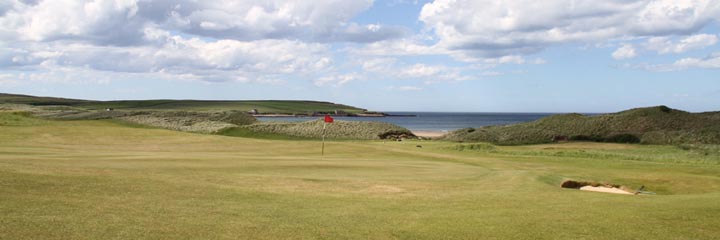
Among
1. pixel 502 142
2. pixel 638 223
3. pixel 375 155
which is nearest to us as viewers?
pixel 638 223

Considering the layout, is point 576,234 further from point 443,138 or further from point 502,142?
point 443,138

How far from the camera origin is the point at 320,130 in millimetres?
65125

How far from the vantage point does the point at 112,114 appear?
82875mm

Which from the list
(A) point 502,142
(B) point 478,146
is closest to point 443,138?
(A) point 502,142

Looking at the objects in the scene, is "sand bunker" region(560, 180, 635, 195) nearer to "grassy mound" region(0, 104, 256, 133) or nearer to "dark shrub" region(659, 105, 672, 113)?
"dark shrub" region(659, 105, 672, 113)

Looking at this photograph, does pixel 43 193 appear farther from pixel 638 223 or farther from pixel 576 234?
pixel 638 223

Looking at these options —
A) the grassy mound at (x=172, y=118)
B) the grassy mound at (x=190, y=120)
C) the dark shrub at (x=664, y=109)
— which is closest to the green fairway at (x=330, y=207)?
the dark shrub at (x=664, y=109)

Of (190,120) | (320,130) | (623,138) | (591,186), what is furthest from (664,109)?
(190,120)

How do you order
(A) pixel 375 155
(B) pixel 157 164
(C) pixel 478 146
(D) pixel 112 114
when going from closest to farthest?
(B) pixel 157 164 → (A) pixel 375 155 → (C) pixel 478 146 → (D) pixel 112 114

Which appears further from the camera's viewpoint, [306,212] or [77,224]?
[306,212]

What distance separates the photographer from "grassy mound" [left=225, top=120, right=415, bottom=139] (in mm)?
63875

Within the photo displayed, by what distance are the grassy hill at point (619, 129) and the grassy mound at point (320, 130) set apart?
23.9ft

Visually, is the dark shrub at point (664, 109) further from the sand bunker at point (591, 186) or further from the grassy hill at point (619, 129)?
the sand bunker at point (591, 186)

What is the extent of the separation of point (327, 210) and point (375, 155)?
22360 millimetres
